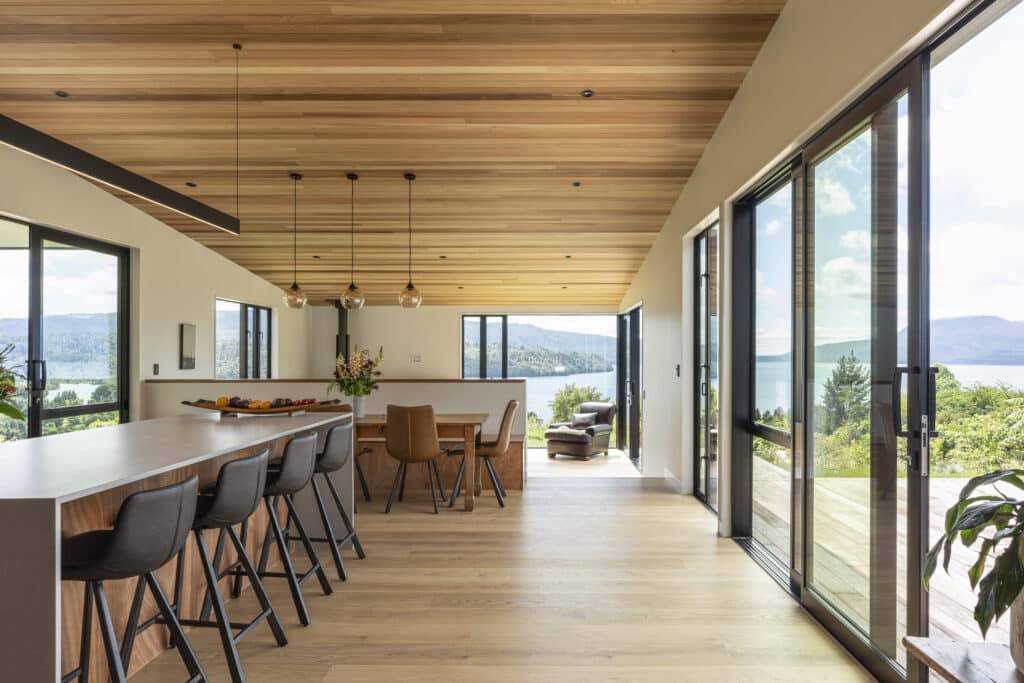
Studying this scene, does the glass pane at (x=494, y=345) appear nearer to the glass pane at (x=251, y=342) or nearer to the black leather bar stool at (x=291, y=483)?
the glass pane at (x=251, y=342)

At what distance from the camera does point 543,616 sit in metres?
3.17

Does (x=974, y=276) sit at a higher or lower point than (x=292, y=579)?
higher

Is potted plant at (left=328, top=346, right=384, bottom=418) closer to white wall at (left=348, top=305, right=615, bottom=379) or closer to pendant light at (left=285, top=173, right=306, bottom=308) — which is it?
pendant light at (left=285, top=173, right=306, bottom=308)

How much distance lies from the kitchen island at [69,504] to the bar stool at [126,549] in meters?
0.10

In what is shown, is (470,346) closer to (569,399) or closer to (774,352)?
(569,399)

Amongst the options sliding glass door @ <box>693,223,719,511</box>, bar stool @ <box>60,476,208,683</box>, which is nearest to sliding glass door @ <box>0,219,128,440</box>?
bar stool @ <box>60,476,208,683</box>

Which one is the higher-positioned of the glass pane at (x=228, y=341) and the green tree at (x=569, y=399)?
the glass pane at (x=228, y=341)

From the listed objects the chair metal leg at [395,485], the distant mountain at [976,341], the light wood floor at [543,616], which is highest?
the distant mountain at [976,341]

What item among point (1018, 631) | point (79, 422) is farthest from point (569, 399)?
point (1018, 631)

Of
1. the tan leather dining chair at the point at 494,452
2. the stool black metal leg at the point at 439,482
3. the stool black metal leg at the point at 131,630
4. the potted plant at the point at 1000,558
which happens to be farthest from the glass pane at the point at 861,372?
the stool black metal leg at the point at 439,482

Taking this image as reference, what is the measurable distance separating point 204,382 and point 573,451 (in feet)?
16.0

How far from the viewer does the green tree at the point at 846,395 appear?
9.02 ft

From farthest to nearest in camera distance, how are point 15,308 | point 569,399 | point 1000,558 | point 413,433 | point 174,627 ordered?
point 569,399
point 413,433
point 15,308
point 174,627
point 1000,558

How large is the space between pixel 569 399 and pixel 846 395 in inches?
298
